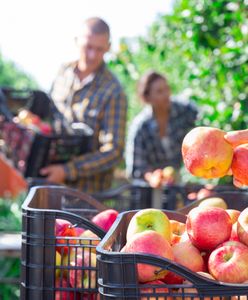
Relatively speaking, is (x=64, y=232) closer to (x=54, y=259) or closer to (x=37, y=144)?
(x=54, y=259)

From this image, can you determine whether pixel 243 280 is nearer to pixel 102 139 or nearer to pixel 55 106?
pixel 102 139

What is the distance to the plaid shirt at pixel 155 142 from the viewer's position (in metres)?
5.46

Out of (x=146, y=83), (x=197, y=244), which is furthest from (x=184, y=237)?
(x=146, y=83)

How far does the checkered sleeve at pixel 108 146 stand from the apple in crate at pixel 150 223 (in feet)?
8.18

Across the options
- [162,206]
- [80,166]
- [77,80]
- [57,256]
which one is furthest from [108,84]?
[57,256]

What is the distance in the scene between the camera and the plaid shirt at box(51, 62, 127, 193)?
4.51m

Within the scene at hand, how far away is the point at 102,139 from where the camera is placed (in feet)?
15.2

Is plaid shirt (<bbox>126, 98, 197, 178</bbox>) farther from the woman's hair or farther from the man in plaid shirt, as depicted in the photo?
the man in plaid shirt

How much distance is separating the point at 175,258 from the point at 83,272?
0.27 metres

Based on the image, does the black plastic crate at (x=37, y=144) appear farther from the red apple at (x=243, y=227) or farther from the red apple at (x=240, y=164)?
the red apple at (x=243, y=227)

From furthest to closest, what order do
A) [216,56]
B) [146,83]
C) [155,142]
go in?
1. [146,83]
2. [155,142]
3. [216,56]

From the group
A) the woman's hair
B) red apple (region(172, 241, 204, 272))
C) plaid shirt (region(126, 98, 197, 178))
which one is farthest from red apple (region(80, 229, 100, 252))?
the woman's hair

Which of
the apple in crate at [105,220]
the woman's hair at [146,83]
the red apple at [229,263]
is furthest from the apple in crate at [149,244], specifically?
the woman's hair at [146,83]

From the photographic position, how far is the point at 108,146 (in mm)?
4574
